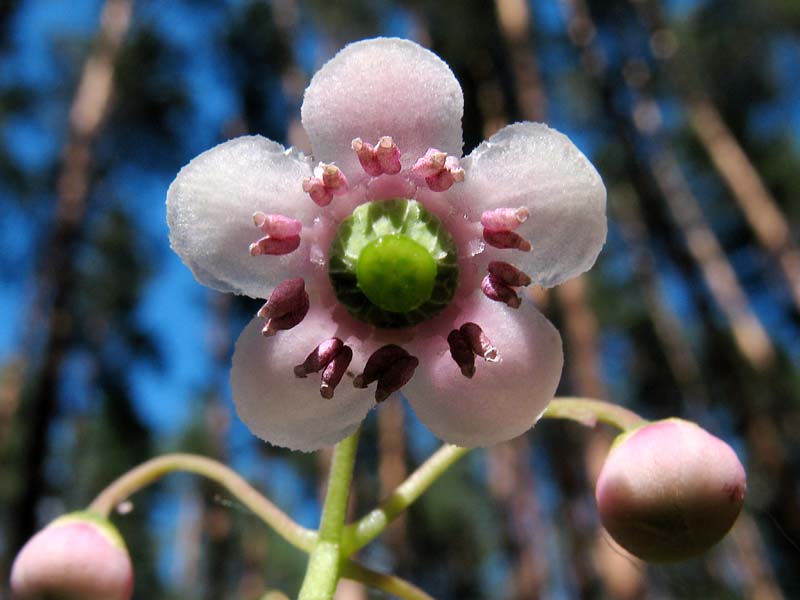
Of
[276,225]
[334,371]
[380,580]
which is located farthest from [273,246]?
[380,580]

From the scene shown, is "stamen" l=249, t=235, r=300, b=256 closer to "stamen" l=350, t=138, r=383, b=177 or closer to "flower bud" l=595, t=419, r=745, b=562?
"stamen" l=350, t=138, r=383, b=177

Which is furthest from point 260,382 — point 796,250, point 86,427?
point 86,427

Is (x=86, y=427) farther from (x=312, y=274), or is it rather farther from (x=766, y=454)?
(x=312, y=274)

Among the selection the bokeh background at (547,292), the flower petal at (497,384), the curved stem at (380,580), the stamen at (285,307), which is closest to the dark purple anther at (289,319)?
the stamen at (285,307)

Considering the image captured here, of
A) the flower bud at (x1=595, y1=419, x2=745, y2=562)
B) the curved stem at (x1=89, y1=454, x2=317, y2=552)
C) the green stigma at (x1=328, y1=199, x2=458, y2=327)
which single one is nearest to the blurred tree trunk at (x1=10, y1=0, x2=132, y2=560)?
the curved stem at (x1=89, y1=454, x2=317, y2=552)

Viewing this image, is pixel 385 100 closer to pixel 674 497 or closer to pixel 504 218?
pixel 504 218

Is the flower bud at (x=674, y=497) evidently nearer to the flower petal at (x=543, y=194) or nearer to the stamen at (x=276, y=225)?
the flower petal at (x=543, y=194)

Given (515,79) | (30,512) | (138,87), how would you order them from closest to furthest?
1. (30,512)
2. (515,79)
3. (138,87)
